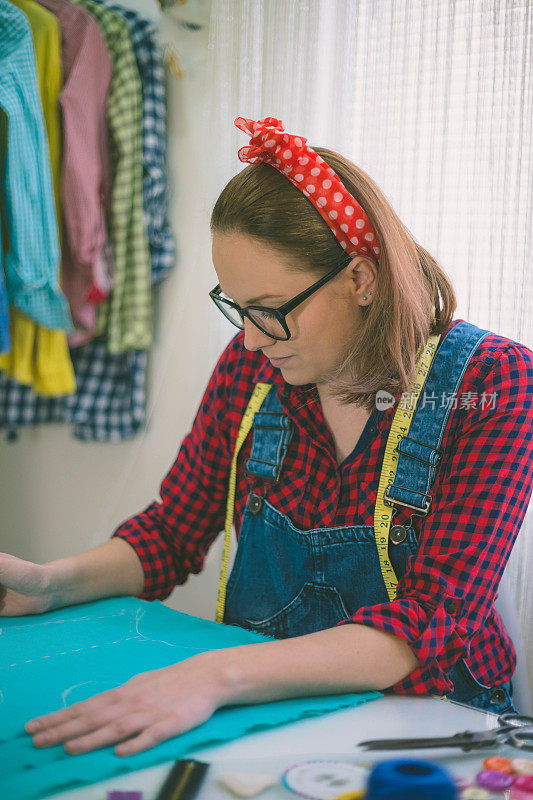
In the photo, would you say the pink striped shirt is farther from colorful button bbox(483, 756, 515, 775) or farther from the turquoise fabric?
colorful button bbox(483, 756, 515, 775)

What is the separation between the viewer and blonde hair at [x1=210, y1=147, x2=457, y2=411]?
→ 3.10ft

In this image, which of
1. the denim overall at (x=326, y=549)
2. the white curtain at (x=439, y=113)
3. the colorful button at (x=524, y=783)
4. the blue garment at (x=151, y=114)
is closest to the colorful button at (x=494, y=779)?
the colorful button at (x=524, y=783)

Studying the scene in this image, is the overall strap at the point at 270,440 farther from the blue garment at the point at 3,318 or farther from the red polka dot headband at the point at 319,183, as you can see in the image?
the blue garment at the point at 3,318

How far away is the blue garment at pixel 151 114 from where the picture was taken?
1.85 m

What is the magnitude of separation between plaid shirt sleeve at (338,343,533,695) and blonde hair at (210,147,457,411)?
12 cm

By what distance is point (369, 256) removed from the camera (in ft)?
3.25

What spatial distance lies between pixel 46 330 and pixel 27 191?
33 cm

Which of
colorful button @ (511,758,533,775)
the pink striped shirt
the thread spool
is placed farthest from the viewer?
the pink striped shirt

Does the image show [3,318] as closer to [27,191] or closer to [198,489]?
[27,191]

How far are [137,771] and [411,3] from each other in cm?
147

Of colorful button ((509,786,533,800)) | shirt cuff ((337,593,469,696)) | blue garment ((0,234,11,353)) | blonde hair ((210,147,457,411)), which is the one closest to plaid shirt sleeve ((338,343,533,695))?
shirt cuff ((337,593,469,696))

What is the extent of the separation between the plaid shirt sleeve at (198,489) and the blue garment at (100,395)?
76 centimetres

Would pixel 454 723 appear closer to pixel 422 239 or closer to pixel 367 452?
pixel 367 452

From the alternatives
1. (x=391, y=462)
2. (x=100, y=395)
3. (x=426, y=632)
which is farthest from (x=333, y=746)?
(x=100, y=395)
